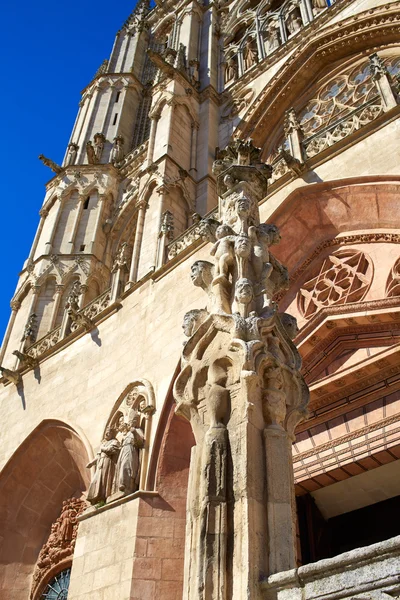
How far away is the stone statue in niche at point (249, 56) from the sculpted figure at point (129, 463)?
39.9ft

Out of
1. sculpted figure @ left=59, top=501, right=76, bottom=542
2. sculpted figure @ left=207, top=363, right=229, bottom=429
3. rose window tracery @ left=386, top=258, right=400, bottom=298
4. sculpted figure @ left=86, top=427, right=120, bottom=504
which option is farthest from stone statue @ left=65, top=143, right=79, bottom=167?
sculpted figure @ left=207, top=363, right=229, bottom=429

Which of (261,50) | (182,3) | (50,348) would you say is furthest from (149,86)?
(50,348)

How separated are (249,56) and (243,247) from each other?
13026 millimetres

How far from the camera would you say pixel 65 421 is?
8695mm

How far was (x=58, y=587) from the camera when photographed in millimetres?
8453

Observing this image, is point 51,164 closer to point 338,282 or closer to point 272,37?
point 272,37

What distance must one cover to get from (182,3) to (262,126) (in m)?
9.60

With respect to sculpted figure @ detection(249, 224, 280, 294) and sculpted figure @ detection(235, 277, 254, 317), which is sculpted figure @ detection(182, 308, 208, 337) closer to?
sculpted figure @ detection(235, 277, 254, 317)

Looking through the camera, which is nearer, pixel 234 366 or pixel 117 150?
pixel 234 366

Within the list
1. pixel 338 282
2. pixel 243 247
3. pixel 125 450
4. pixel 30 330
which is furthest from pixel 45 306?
pixel 243 247

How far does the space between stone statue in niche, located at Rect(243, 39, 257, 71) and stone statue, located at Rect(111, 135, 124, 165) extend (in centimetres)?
422

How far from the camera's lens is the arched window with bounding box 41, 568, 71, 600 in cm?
830

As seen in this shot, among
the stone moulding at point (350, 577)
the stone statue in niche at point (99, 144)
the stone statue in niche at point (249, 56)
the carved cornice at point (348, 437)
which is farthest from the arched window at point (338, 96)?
the stone moulding at point (350, 577)

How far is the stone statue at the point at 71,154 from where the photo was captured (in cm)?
1694
